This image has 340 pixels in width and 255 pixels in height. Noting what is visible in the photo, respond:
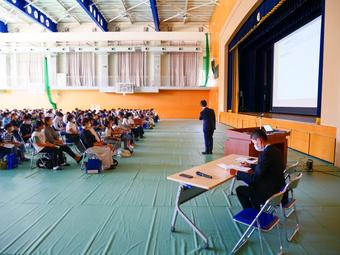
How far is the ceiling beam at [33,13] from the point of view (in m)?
15.2

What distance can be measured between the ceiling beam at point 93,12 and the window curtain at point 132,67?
278 centimetres

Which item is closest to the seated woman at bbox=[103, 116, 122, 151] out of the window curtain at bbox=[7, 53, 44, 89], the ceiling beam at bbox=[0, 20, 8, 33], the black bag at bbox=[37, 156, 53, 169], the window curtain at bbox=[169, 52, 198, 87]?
the black bag at bbox=[37, 156, 53, 169]

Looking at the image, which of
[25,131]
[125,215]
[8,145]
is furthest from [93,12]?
[125,215]

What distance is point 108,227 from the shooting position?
3260 mm

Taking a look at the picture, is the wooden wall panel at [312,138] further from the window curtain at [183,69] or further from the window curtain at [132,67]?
the window curtain at [132,67]

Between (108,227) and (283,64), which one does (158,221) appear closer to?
(108,227)

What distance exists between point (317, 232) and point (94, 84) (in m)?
22.7

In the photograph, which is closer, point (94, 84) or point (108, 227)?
point (108, 227)

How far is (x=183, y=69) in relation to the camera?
76.5 ft

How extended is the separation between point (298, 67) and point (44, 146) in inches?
362

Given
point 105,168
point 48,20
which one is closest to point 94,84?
point 48,20

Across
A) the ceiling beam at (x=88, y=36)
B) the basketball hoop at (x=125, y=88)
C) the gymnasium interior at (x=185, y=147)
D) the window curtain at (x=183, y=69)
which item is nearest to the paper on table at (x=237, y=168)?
the gymnasium interior at (x=185, y=147)

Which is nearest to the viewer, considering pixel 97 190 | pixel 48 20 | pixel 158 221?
pixel 158 221

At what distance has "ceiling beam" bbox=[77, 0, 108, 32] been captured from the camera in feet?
51.5
